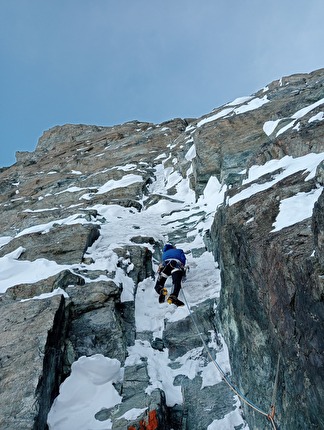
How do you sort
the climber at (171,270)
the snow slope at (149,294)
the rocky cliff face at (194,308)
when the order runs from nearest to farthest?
the rocky cliff face at (194,308) → the snow slope at (149,294) → the climber at (171,270)

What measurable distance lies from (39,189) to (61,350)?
23751 mm

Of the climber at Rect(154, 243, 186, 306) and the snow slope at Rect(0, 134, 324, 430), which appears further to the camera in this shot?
the climber at Rect(154, 243, 186, 306)

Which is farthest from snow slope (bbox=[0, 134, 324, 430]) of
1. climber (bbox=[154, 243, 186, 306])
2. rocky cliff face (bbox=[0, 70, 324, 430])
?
climber (bbox=[154, 243, 186, 306])

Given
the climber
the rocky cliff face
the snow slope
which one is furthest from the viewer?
the climber

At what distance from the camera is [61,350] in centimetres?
815

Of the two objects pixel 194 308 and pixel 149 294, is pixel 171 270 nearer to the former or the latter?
pixel 149 294

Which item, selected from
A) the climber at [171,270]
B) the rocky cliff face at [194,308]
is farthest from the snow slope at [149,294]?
the climber at [171,270]

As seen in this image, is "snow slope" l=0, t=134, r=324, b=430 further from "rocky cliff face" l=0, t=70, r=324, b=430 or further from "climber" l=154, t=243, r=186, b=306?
"climber" l=154, t=243, r=186, b=306

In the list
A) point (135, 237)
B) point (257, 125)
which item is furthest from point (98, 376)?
point (257, 125)

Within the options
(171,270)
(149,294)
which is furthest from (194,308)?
(149,294)

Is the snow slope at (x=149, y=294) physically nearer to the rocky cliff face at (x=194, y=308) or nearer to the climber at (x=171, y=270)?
the rocky cliff face at (x=194, y=308)

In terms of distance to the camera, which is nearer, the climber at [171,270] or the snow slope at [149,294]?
the snow slope at [149,294]

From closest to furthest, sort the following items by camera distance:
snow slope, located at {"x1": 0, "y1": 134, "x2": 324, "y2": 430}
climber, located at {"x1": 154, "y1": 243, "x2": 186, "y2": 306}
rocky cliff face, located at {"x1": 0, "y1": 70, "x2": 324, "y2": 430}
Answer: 1. rocky cliff face, located at {"x1": 0, "y1": 70, "x2": 324, "y2": 430}
2. snow slope, located at {"x1": 0, "y1": 134, "x2": 324, "y2": 430}
3. climber, located at {"x1": 154, "y1": 243, "x2": 186, "y2": 306}

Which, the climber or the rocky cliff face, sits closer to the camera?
the rocky cliff face
